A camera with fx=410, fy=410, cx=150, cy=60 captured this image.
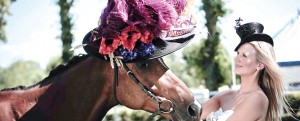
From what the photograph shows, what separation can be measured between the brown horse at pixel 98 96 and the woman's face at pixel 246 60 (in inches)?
19.7

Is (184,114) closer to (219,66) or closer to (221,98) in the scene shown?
(221,98)

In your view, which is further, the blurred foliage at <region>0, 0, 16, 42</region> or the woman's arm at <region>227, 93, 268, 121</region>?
the blurred foliage at <region>0, 0, 16, 42</region>

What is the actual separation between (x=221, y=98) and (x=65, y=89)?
3.96ft

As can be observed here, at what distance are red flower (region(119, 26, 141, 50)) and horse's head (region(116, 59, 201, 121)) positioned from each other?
0.12m

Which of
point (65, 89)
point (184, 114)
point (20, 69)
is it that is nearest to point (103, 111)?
point (65, 89)

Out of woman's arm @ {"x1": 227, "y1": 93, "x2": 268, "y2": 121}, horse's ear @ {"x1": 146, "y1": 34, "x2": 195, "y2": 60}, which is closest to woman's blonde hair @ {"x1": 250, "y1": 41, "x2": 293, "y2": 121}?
woman's arm @ {"x1": 227, "y1": 93, "x2": 268, "y2": 121}

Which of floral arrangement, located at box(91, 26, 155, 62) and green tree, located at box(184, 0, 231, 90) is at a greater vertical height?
floral arrangement, located at box(91, 26, 155, 62)

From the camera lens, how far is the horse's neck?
96.5 inches

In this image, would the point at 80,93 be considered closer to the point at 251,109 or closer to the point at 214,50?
the point at 251,109

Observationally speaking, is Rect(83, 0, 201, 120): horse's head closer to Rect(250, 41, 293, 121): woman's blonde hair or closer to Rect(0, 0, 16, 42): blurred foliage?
Rect(250, 41, 293, 121): woman's blonde hair

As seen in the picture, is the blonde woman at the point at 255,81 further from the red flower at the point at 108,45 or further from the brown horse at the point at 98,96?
the red flower at the point at 108,45

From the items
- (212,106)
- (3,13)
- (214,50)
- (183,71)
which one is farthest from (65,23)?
(183,71)

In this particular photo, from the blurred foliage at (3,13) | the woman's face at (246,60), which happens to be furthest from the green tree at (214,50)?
the woman's face at (246,60)

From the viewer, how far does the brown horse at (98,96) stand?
2.43m
